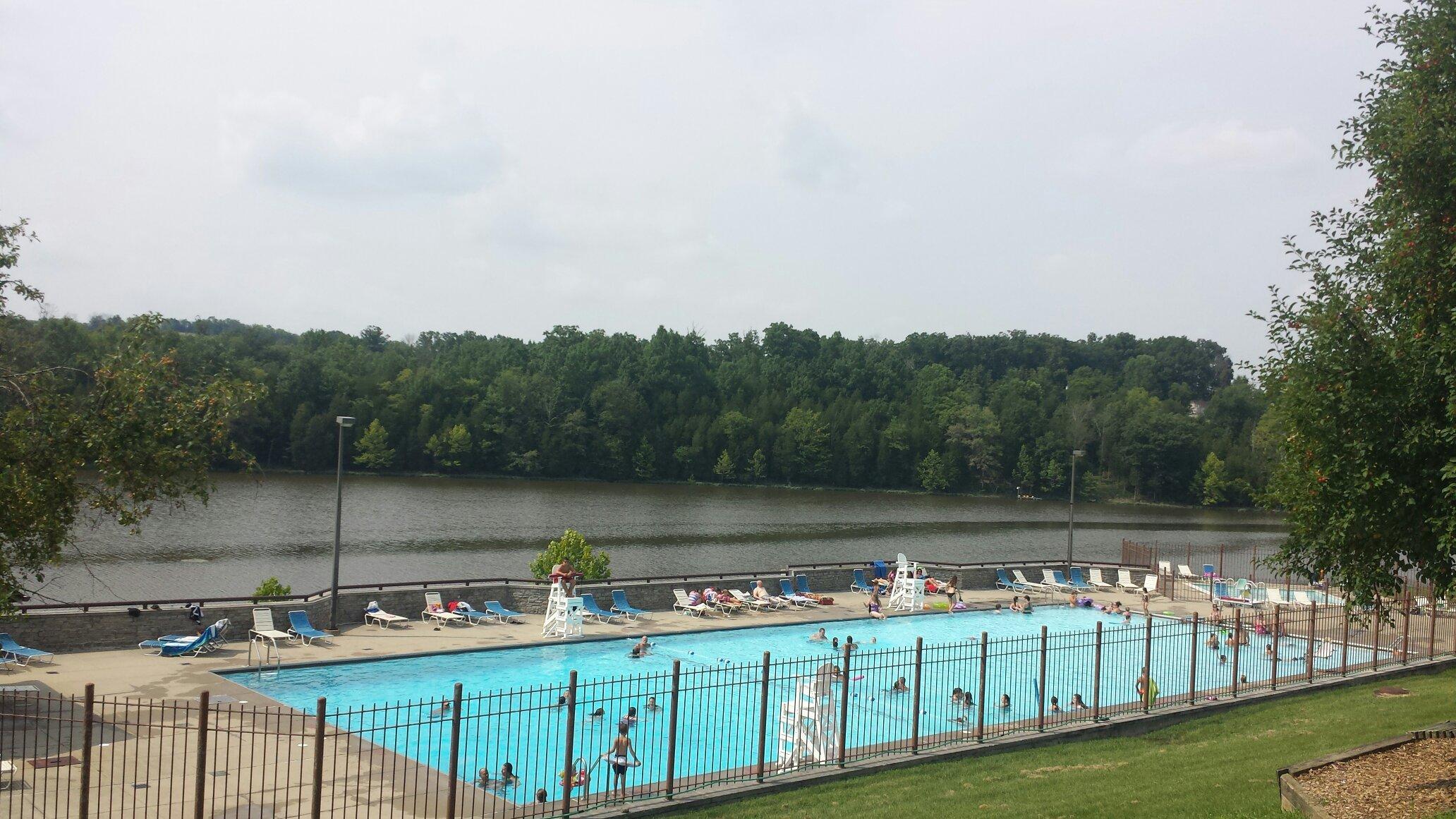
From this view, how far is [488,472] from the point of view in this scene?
343 ft

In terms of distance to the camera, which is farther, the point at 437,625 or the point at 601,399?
the point at 601,399

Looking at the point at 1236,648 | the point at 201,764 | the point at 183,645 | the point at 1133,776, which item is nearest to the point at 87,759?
the point at 201,764

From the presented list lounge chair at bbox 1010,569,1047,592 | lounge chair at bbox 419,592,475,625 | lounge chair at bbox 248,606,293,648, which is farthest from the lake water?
lounge chair at bbox 1010,569,1047,592

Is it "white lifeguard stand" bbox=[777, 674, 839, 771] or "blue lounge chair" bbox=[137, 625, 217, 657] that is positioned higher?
"white lifeguard stand" bbox=[777, 674, 839, 771]

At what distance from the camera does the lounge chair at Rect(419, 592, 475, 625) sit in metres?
25.6

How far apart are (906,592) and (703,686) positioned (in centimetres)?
1933

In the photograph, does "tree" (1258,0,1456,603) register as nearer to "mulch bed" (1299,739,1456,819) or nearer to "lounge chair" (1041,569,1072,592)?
"mulch bed" (1299,739,1456,819)

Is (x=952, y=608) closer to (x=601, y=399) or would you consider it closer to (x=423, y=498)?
(x=423, y=498)

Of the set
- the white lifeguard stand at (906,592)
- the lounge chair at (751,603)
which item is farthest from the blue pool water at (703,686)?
the white lifeguard stand at (906,592)

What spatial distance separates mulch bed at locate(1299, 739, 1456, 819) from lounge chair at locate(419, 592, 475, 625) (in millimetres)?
19453

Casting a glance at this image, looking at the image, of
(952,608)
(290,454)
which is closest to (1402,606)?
(952,608)

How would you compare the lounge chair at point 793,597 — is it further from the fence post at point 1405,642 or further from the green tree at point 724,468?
the green tree at point 724,468

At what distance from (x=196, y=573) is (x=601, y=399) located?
243 feet

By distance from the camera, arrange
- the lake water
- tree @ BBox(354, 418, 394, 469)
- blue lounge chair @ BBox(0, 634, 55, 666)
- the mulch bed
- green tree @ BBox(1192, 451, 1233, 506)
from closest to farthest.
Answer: the mulch bed → blue lounge chair @ BBox(0, 634, 55, 666) → the lake water → tree @ BBox(354, 418, 394, 469) → green tree @ BBox(1192, 451, 1233, 506)
